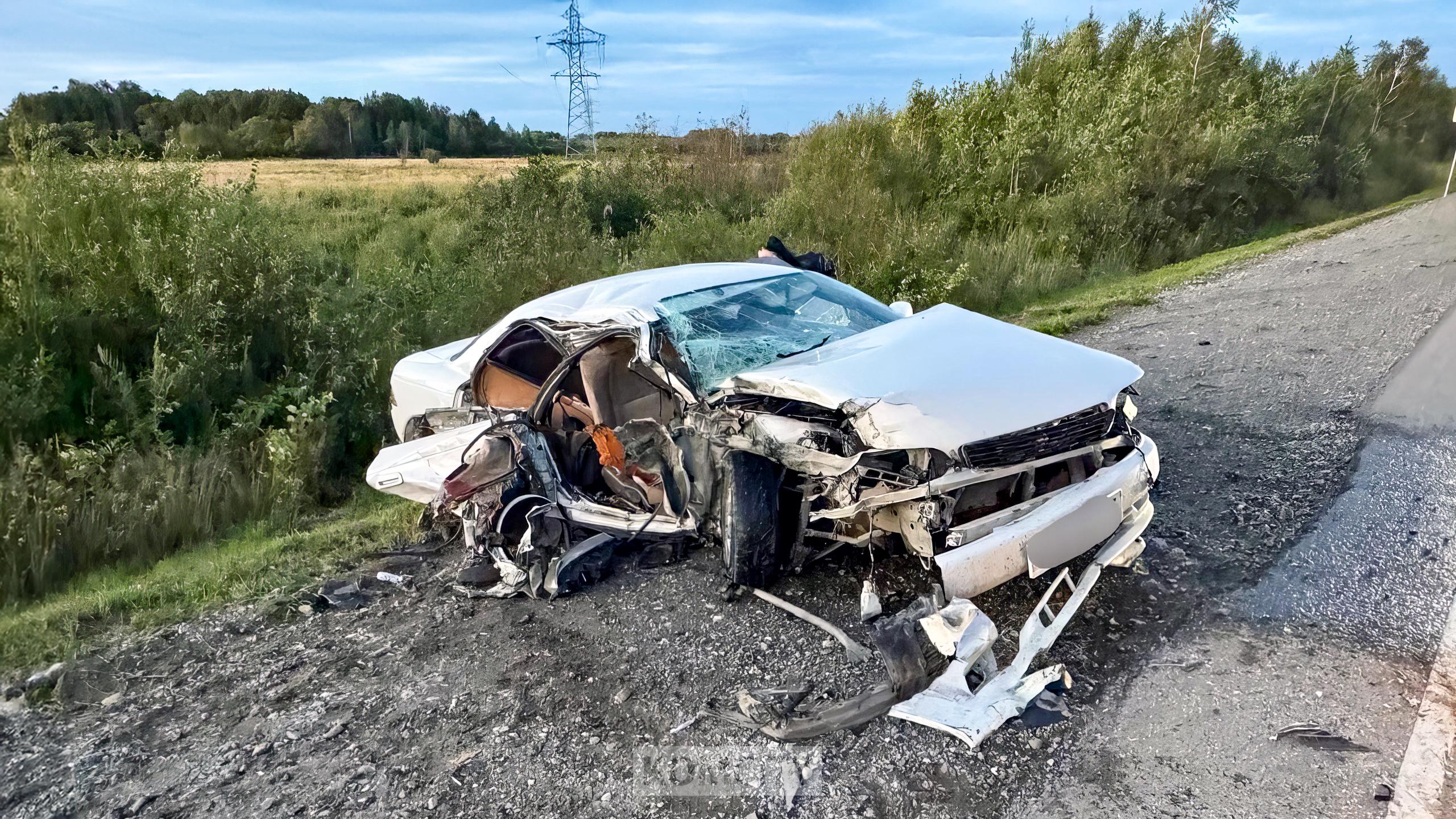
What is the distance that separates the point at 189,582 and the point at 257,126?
32972 mm

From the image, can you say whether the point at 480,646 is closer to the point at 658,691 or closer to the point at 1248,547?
the point at 658,691

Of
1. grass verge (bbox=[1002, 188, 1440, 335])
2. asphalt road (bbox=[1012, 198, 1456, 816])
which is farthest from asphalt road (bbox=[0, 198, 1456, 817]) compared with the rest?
grass verge (bbox=[1002, 188, 1440, 335])

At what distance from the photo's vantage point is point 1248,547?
13.7 ft

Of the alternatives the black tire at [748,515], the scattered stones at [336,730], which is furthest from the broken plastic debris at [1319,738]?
the scattered stones at [336,730]

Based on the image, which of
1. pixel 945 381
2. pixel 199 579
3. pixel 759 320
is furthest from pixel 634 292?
pixel 199 579

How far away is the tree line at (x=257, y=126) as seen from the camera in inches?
299

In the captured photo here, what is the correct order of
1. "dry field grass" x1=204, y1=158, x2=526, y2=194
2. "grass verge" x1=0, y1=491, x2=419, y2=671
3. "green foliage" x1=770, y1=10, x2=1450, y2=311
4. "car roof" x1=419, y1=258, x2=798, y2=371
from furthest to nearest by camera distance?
"dry field grass" x1=204, y1=158, x2=526, y2=194, "green foliage" x1=770, y1=10, x2=1450, y2=311, "car roof" x1=419, y1=258, x2=798, y2=371, "grass verge" x1=0, y1=491, x2=419, y2=671

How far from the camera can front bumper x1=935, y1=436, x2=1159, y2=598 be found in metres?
3.32

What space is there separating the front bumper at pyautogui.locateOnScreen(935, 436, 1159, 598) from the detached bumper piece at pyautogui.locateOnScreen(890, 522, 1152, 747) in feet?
0.39

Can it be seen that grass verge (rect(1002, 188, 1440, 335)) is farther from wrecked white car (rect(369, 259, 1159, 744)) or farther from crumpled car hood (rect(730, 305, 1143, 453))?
crumpled car hood (rect(730, 305, 1143, 453))

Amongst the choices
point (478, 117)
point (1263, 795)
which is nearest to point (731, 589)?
point (1263, 795)

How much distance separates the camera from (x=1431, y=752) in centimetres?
267

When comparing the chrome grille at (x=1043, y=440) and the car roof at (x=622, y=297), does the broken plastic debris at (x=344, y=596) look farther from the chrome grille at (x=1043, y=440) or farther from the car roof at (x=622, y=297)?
the chrome grille at (x=1043, y=440)

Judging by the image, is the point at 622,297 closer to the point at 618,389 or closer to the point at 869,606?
the point at 618,389
